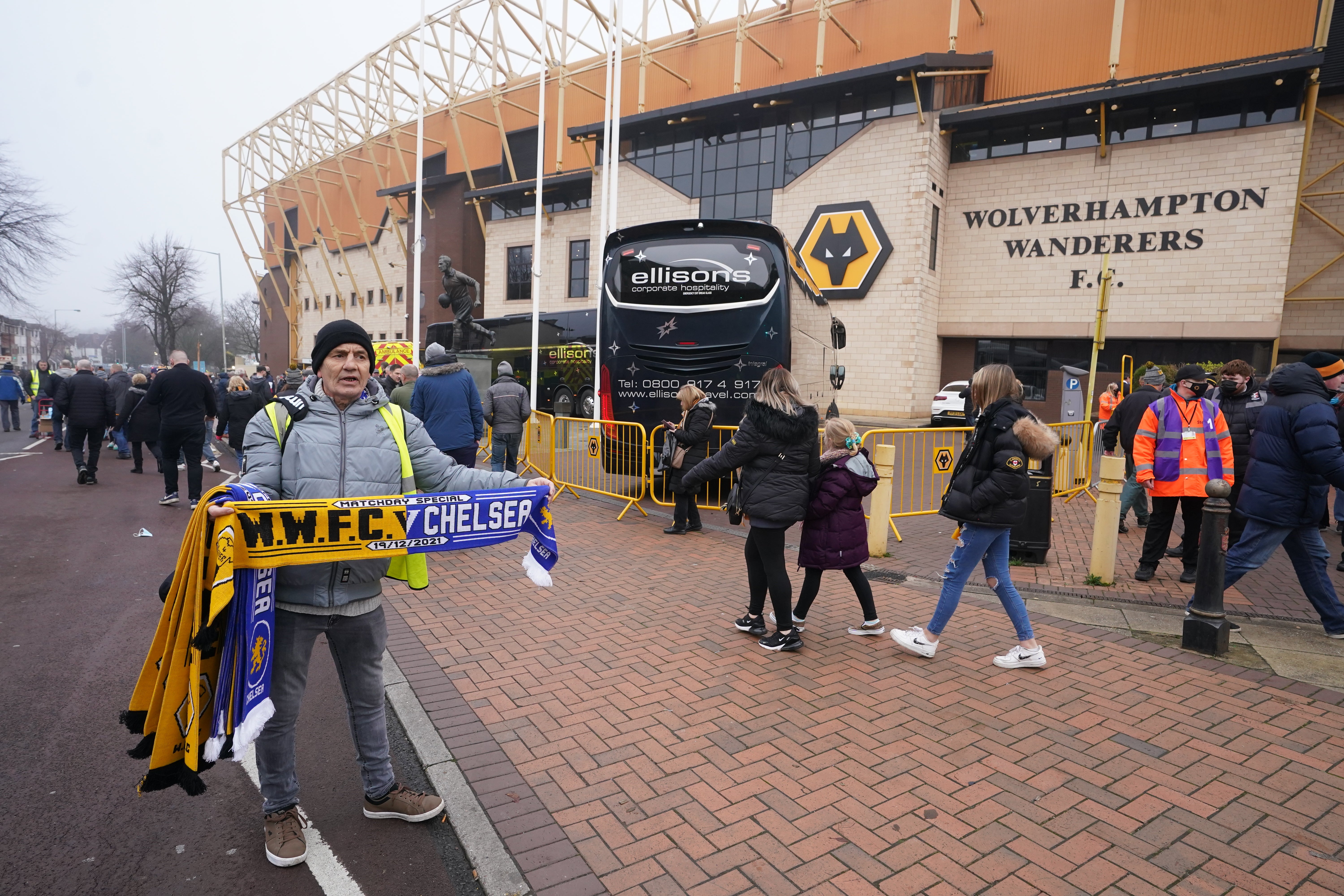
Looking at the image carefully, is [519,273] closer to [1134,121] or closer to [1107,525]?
[1134,121]

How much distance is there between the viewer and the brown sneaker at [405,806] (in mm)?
2975

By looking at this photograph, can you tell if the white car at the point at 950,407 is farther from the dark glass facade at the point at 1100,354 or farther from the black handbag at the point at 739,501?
the black handbag at the point at 739,501

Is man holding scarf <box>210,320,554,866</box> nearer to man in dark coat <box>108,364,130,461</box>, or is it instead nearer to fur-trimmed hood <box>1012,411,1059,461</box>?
fur-trimmed hood <box>1012,411,1059,461</box>

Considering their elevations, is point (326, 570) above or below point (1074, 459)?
above

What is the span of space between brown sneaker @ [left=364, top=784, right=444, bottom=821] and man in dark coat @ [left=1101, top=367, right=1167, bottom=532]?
7.28 m

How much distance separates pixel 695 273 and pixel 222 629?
7.78 metres

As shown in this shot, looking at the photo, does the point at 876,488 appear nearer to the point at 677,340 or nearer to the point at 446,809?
the point at 677,340

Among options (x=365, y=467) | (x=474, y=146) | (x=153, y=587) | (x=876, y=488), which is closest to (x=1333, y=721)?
(x=876, y=488)

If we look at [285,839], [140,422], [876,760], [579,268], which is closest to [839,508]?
[876,760]

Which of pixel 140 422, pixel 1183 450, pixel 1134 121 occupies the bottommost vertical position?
pixel 140 422

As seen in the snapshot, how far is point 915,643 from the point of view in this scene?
4.71 m

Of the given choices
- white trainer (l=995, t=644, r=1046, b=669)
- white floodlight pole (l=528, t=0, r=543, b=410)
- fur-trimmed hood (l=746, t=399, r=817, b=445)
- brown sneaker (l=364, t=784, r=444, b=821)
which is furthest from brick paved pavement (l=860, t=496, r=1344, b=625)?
white floodlight pole (l=528, t=0, r=543, b=410)

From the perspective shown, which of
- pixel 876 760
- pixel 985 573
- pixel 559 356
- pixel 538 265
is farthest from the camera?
pixel 559 356

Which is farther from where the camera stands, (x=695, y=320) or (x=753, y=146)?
(x=753, y=146)
